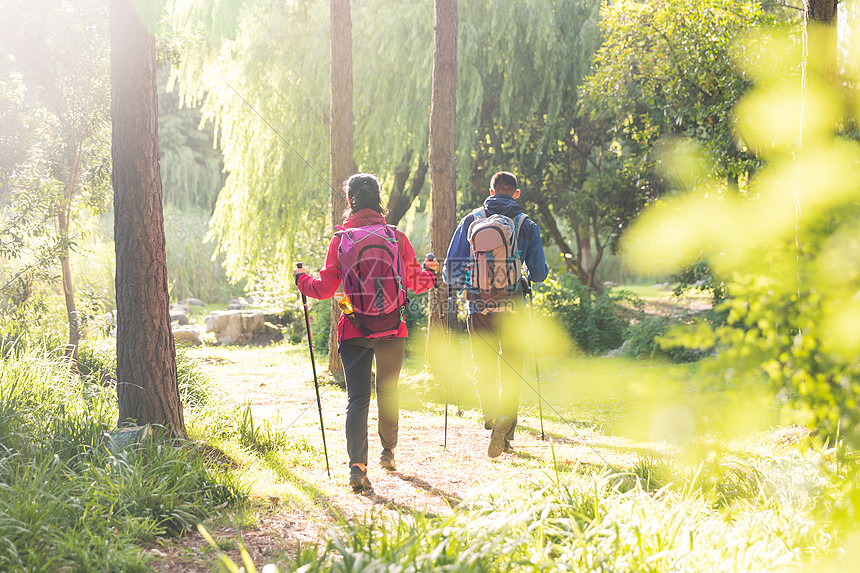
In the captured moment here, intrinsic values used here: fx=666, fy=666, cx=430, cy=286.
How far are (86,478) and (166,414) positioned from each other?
35.7 inches

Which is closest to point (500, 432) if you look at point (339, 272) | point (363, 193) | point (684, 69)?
point (339, 272)

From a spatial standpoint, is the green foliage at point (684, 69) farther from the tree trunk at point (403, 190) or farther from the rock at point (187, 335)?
the rock at point (187, 335)

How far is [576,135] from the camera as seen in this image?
12992 mm

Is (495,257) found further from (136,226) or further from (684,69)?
(684,69)

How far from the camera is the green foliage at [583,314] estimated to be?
36.5 ft

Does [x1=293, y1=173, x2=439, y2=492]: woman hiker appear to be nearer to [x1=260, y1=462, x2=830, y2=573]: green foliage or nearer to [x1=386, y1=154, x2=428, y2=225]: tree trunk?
[x1=260, y1=462, x2=830, y2=573]: green foliage

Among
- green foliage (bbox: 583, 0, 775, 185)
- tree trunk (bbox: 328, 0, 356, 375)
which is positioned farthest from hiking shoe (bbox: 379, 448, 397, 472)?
green foliage (bbox: 583, 0, 775, 185)

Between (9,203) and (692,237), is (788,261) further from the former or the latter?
(9,203)

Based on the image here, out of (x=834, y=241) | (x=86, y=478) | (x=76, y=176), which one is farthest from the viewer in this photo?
(x=76, y=176)

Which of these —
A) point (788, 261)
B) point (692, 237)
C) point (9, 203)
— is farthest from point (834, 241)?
point (9, 203)

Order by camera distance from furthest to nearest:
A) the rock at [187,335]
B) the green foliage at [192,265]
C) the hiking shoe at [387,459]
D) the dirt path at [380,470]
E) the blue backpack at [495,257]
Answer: the green foliage at [192,265], the rock at [187,335], the blue backpack at [495,257], the hiking shoe at [387,459], the dirt path at [380,470]

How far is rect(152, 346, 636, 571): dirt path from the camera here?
10.3 ft

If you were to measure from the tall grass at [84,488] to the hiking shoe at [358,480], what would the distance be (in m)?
0.67

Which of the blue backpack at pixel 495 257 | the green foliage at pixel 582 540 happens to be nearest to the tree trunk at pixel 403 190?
the blue backpack at pixel 495 257
